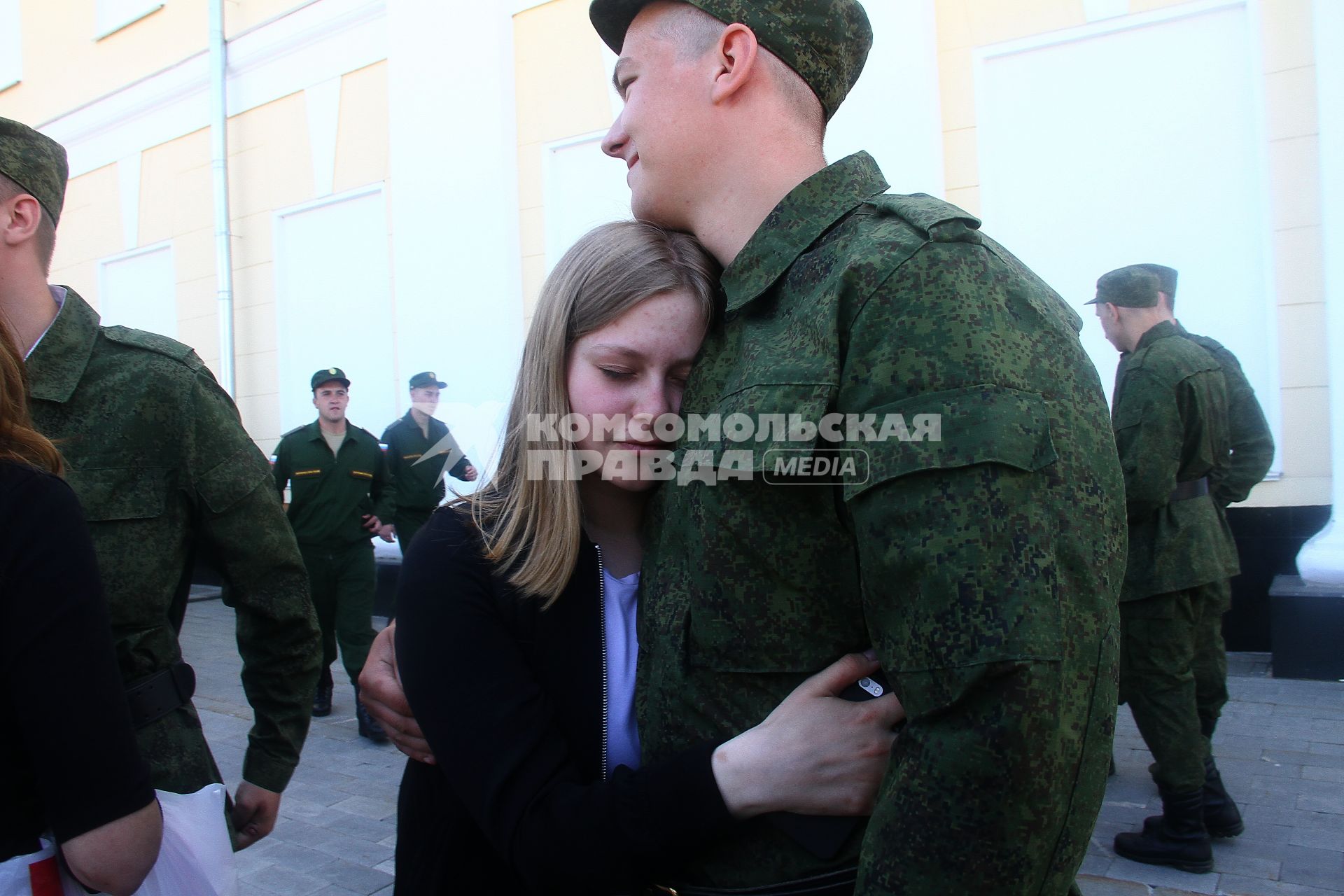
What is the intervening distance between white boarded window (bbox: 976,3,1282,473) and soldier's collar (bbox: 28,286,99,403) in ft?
16.0

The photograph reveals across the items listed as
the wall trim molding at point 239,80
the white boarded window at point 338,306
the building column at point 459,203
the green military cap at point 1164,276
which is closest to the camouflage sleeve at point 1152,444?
the green military cap at point 1164,276

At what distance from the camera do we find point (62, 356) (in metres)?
1.68

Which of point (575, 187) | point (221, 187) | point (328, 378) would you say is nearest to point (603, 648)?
point (328, 378)

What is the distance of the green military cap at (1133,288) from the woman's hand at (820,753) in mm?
3072

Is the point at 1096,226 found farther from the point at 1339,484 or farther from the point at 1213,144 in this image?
the point at 1339,484

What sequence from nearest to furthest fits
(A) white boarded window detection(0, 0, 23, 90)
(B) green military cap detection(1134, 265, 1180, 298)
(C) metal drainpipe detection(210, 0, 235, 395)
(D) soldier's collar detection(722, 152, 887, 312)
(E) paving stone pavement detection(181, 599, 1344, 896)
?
1. (D) soldier's collar detection(722, 152, 887, 312)
2. (E) paving stone pavement detection(181, 599, 1344, 896)
3. (B) green military cap detection(1134, 265, 1180, 298)
4. (C) metal drainpipe detection(210, 0, 235, 395)
5. (A) white boarded window detection(0, 0, 23, 90)

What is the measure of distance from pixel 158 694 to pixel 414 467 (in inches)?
179

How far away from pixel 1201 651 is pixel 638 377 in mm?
2994

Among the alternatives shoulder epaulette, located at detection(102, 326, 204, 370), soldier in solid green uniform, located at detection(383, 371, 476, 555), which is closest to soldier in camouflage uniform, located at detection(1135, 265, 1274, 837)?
shoulder epaulette, located at detection(102, 326, 204, 370)

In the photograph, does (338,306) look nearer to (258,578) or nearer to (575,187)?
(575,187)

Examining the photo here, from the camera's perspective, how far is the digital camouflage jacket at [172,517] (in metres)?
1.65

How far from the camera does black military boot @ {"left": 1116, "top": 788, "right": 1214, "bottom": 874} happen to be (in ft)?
9.97

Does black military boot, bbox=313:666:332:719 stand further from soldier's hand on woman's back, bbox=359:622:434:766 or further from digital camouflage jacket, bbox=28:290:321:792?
soldier's hand on woman's back, bbox=359:622:434:766

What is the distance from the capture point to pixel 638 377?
1.27 meters
